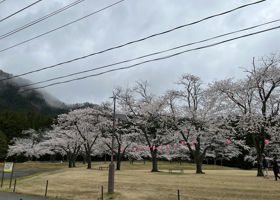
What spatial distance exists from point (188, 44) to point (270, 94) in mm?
23635

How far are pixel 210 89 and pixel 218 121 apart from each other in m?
5.06

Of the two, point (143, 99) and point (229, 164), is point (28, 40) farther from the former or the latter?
point (229, 164)

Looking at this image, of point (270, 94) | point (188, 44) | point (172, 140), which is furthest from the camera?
point (172, 140)

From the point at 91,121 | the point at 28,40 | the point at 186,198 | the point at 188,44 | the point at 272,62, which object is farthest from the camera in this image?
the point at 91,121

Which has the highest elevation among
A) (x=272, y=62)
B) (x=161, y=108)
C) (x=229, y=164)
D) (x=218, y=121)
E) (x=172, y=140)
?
(x=272, y=62)

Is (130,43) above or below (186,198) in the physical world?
above

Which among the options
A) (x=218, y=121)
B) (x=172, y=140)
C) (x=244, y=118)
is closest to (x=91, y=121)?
(x=172, y=140)

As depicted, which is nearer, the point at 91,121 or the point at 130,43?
the point at 130,43

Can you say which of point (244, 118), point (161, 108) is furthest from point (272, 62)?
point (161, 108)

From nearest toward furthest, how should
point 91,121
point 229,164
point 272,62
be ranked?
point 272,62
point 91,121
point 229,164

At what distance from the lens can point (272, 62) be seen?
2672cm

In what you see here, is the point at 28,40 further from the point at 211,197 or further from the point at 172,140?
the point at 172,140

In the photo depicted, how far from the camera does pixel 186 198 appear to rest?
1355 cm

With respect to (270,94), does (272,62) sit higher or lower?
higher
